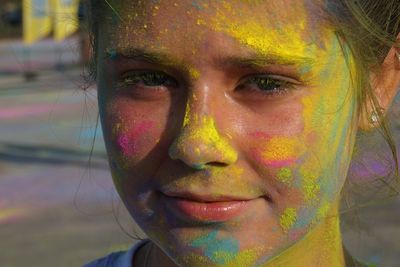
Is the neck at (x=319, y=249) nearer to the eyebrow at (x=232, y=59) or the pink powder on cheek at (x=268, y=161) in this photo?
the pink powder on cheek at (x=268, y=161)

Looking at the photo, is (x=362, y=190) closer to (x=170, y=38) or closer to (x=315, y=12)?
(x=315, y=12)

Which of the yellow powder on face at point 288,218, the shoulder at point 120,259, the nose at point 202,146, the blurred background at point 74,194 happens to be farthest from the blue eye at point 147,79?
the shoulder at point 120,259

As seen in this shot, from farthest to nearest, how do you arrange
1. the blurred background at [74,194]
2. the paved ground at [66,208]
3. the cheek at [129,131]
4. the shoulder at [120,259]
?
the paved ground at [66,208]
the blurred background at [74,194]
the shoulder at [120,259]
the cheek at [129,131]

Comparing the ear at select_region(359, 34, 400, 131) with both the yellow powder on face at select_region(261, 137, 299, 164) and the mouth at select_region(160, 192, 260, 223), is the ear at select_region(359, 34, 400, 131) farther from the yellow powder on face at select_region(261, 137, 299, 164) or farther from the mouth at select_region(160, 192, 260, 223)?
the mouth at select_region(160, 192, 260, 223)

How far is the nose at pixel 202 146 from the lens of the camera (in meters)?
1.16

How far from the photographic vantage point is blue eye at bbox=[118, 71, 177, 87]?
1.27 meters

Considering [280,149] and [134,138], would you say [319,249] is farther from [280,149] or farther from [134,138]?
[134,138]

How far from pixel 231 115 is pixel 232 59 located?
0.33 ft

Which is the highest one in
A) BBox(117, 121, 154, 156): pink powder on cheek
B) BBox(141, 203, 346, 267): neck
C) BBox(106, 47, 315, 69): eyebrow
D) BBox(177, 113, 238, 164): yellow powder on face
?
BBox(106, 47, 315, 69): eyebrow

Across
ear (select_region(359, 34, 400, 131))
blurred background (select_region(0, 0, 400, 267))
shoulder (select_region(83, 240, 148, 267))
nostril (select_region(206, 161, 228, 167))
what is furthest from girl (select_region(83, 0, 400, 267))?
shoulder (select_region(83, 240, 148, 267))

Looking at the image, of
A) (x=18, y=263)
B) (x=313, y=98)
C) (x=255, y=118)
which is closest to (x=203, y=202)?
(x=255, y=118)

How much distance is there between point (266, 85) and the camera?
1239mm

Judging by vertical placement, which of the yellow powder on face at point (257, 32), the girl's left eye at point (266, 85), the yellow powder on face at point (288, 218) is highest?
the yellow powder on face at point (257, 32)

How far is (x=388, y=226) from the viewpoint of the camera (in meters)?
4.55
